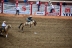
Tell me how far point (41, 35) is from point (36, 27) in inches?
53.5

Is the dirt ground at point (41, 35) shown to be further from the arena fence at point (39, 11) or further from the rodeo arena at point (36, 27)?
the arena fence at point (39, 11)

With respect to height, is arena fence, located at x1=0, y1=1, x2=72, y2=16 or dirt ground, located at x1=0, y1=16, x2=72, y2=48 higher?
arena fence, located at x1=0, y1=1, x2=72, y2=16

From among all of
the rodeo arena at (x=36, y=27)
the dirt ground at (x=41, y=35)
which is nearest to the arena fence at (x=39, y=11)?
the rodeo arena at (x=36, y=27)

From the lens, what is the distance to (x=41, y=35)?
17.0 m

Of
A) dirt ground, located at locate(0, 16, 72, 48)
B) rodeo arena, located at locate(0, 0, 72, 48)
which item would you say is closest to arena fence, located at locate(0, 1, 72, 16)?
rodeo arena, located at locate(0, 0, 72, 48)

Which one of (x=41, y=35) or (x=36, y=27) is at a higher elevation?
(x=36, y=27)

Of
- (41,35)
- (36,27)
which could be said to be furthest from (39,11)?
(41,35)

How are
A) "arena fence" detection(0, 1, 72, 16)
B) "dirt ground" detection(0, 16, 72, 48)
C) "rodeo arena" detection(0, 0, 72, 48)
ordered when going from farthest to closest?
1. "arena fence" detection(0, 1, 72, 16)
2. "rodeo arena" detection(0, 0, 72, 48)
3. "dirt ground" detection(0, 16, 72, 48)

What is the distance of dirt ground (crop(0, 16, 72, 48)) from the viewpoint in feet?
52.0

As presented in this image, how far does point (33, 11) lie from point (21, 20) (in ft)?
8.19

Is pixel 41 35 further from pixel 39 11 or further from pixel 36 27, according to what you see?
pixel 39 11

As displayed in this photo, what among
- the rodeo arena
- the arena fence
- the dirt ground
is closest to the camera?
the dirt ground

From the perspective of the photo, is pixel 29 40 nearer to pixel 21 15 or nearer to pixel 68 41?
pixel 68 41

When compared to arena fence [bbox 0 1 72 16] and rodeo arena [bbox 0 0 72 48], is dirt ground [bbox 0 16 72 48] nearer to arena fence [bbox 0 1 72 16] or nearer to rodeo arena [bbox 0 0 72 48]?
rodeo arena [bbox 0 0 72 48]
